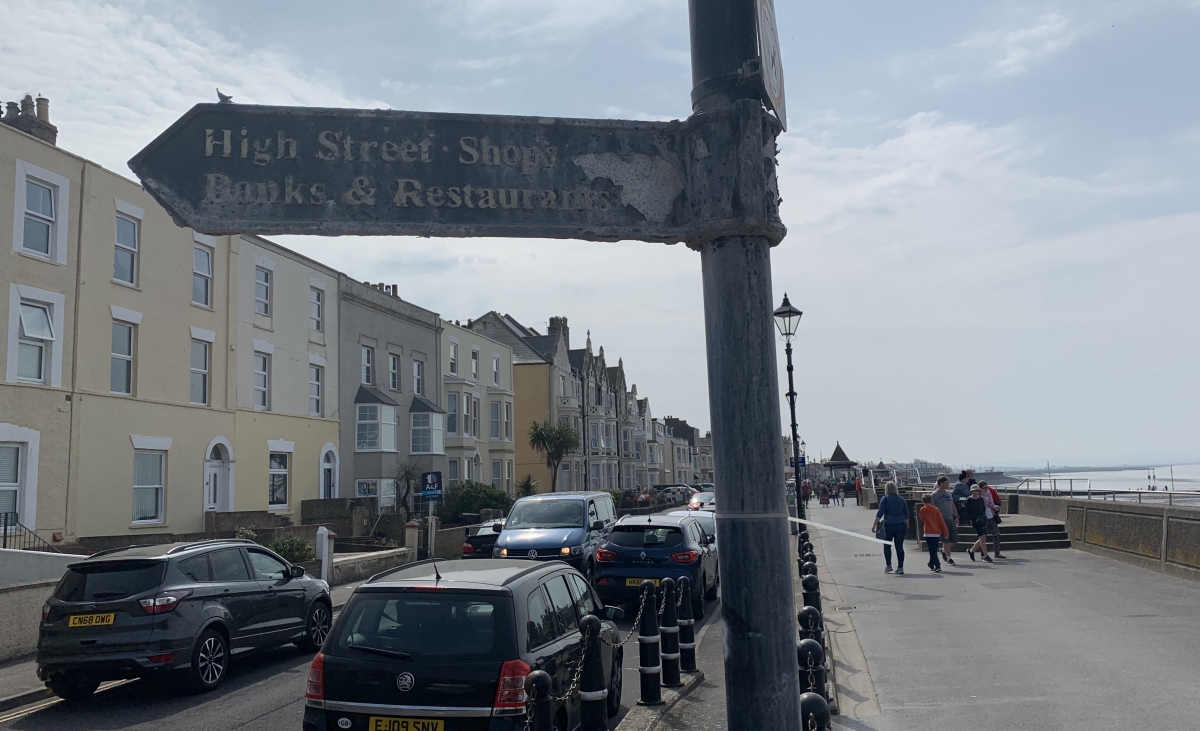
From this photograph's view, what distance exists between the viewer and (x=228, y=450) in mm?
28438

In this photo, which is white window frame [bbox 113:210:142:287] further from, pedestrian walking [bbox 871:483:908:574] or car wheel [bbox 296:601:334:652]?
pedestrian walking [bbox 871:483:908:574]

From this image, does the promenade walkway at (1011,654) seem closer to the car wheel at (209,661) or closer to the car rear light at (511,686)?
the car rear light at (511,686)

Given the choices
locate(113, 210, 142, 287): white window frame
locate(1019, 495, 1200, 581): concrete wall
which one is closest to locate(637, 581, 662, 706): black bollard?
locate(1019, 495, 1200, 581): concrete wall

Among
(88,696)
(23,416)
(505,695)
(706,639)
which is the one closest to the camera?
(505,695)

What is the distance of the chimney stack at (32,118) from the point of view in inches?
919

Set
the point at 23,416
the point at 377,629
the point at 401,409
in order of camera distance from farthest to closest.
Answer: the point at 401,409 < the point at 23,416 < the point at 377,629

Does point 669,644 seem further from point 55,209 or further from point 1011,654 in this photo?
point 55,209

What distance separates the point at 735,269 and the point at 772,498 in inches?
28.2

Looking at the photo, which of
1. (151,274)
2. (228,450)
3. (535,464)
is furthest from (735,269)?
(535,464)

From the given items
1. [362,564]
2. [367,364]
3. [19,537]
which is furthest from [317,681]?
[367,364]

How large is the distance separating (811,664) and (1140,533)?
14.0 m

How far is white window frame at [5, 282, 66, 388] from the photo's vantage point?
2088 cm

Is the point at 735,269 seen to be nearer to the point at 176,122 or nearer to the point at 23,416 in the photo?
the point at 176,122

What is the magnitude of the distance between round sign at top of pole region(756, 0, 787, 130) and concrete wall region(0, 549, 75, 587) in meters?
17.0
